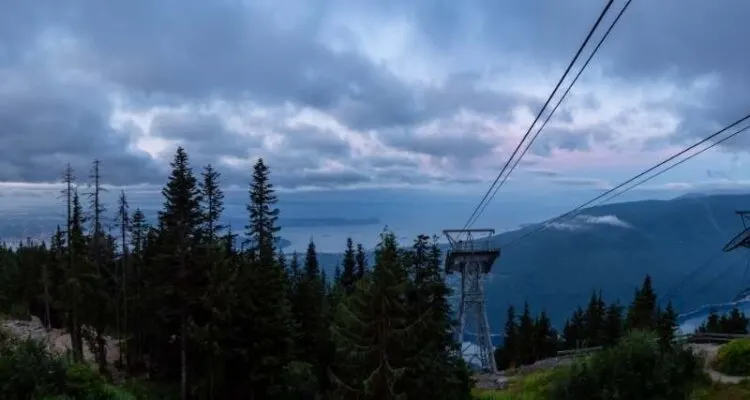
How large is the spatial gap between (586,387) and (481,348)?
21285 mm

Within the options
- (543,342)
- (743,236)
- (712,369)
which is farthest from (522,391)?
(543,342)

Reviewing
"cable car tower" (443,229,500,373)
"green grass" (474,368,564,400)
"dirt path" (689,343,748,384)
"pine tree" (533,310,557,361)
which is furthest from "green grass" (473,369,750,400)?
"pine tree" (533,310,557,361)

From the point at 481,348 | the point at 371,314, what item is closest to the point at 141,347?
the point at 481,348

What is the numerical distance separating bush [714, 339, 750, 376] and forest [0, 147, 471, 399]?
10775 mm

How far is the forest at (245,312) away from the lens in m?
24.0

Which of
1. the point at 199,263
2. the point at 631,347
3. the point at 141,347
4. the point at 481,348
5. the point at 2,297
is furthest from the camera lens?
the point at 2,297

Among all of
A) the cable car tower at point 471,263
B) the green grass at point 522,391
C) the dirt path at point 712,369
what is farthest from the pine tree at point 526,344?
the dirt path at point 712,369

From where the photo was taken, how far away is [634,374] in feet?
52.7

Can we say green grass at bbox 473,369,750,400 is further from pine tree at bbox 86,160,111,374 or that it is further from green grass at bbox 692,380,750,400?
pine tree at bbox 86,160,111,374

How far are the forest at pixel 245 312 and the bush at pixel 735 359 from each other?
10775 millimetres

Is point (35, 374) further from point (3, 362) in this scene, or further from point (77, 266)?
point (77, 266)

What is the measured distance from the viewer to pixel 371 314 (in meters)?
23.8

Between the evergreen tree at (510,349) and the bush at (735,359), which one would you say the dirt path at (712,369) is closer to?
the bush at (735,359)

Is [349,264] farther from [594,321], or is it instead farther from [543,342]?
[594,321]
